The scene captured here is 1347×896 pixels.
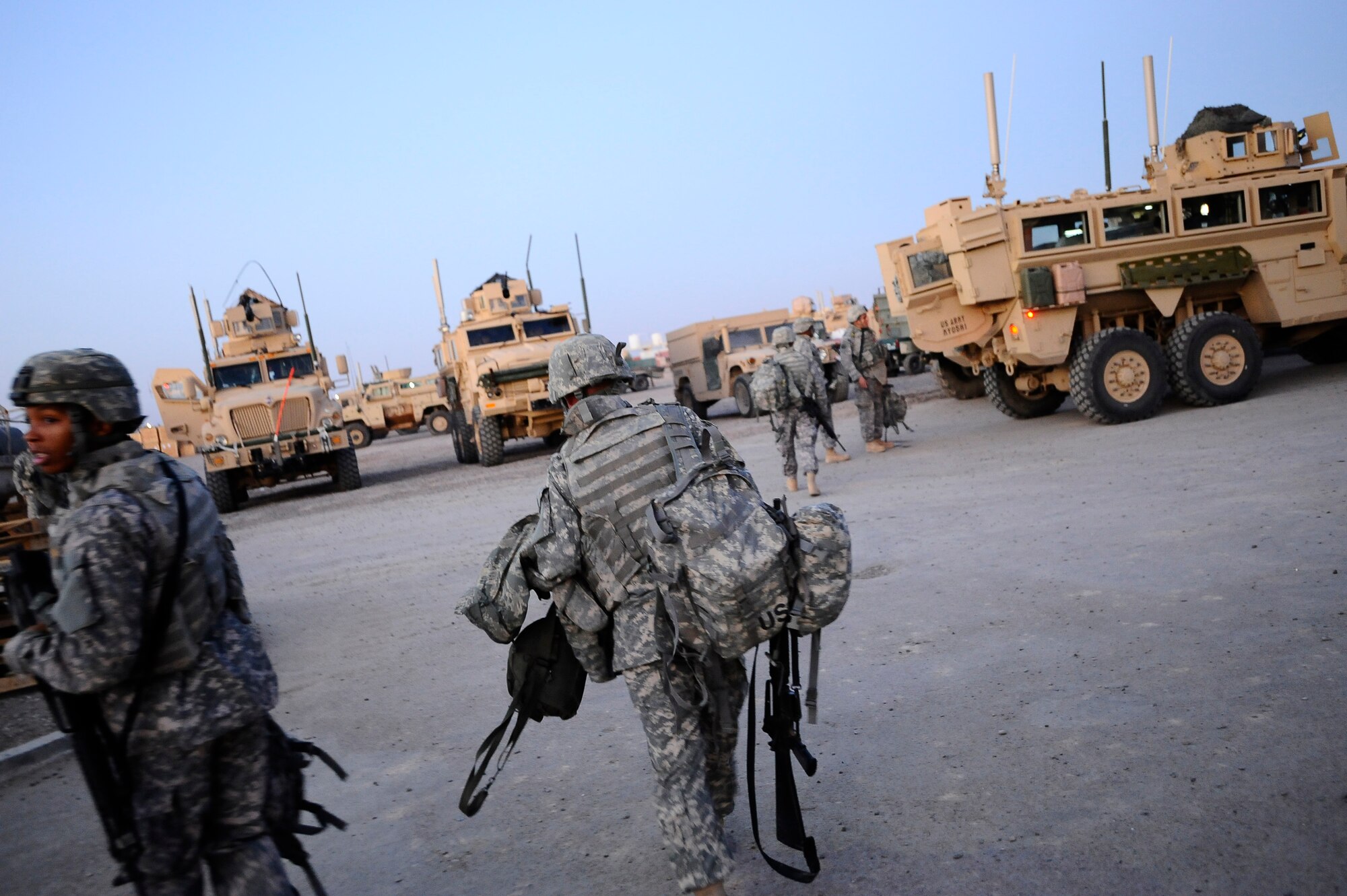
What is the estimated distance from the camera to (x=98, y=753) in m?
2.30

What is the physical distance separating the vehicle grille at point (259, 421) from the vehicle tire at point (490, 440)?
2841 mm

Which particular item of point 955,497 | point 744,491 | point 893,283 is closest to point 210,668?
point 744,491

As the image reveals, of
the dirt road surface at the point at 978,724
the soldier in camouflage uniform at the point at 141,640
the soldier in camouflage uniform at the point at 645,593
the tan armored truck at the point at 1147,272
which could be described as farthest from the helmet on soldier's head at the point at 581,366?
the tan armored truck at the point at 1147,272

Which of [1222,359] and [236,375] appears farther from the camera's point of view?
[236,375]

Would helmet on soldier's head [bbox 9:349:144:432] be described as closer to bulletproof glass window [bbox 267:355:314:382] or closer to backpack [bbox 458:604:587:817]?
backpack [bbox 458:604:587:817]

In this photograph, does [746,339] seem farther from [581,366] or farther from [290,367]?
[581,366]

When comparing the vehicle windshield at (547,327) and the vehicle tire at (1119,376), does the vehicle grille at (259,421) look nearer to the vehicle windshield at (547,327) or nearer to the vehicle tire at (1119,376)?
the vehicle windshield at (547,327)

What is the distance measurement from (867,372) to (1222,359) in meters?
3.76

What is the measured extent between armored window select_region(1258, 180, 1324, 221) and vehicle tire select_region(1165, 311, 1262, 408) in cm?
137

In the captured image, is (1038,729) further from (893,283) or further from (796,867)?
A: (893,283)

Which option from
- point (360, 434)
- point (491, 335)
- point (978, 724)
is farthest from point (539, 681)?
point (360, 434)


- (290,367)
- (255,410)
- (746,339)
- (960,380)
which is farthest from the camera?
(746,339)

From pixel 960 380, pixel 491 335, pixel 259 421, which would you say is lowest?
pixel 960 380

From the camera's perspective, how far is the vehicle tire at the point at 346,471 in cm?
1681
